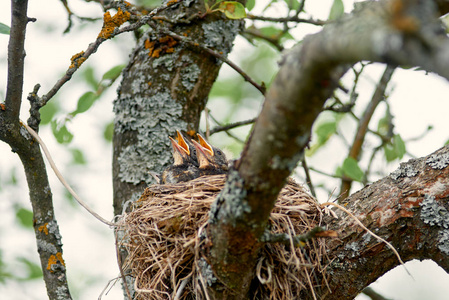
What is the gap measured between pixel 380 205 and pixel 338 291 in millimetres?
395

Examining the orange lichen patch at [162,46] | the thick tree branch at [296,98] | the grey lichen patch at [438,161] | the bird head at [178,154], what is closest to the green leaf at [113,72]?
the orange lichen patch at [162,46]

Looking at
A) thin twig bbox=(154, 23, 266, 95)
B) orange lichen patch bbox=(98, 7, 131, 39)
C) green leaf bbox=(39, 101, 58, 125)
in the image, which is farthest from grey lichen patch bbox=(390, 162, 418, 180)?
green leaf bbox=(39, 101, 58, 125)

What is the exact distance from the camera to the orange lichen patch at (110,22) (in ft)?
7.37

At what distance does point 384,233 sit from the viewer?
1817 millimetres

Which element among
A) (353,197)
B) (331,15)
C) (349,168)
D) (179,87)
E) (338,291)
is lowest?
(338,291)

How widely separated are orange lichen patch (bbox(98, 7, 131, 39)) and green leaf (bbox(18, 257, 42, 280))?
10.7 ft

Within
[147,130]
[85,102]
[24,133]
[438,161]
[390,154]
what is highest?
[85,102]

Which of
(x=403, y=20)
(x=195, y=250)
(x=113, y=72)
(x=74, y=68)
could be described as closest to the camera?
(x=403, y=20)

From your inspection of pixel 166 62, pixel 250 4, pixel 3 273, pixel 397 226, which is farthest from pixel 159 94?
pixel 3 273

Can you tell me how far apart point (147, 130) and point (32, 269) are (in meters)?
2.71

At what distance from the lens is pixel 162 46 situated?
302cm

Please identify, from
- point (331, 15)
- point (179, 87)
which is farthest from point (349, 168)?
point (179, 87)

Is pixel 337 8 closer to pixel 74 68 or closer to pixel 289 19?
pixel 289 19

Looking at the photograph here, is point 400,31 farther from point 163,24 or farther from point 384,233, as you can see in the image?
point 163,24
